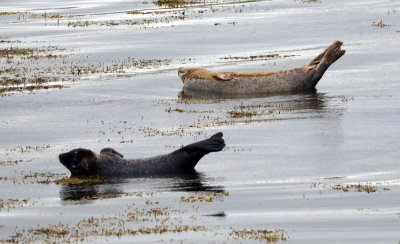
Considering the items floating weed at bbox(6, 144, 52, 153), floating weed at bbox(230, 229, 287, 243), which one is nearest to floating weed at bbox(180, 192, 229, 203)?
floating weed at bbox(230, 229, 287, 243)

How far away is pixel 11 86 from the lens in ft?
106

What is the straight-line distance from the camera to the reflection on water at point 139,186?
17.5m

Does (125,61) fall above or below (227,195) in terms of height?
above

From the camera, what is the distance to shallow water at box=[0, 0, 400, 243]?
602 inches

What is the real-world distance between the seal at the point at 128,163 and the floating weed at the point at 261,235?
435cm

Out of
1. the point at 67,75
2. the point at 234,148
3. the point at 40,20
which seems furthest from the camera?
the point at 40,20

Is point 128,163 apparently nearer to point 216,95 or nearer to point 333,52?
point 216,95

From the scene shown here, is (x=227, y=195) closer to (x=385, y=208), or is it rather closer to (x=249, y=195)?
(x=249, y=195)


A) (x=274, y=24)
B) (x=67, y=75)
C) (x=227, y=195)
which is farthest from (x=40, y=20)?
(x=227, y=195)

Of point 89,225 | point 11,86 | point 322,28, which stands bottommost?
point 89,225

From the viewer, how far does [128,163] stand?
62.5ft

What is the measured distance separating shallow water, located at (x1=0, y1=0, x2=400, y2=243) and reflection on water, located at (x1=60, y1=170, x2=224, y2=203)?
40mm

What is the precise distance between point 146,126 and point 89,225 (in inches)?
364

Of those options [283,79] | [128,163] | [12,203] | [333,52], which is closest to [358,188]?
[128,163]
